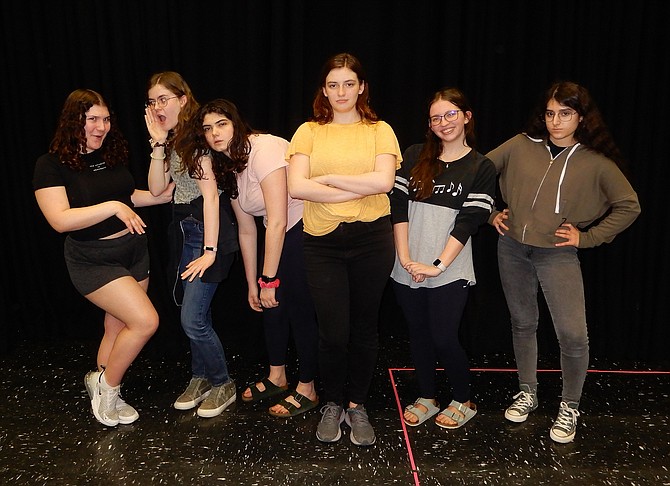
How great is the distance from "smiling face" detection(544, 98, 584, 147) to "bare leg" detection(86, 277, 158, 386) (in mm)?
1876

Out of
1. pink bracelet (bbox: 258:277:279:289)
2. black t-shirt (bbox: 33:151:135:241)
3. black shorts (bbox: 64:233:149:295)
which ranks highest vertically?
black t-shirt (bbox: 33:151:135:241)

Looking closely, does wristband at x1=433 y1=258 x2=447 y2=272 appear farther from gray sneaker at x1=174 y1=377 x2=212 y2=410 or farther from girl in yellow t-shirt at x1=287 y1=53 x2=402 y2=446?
gray sneaker at x1=174 y1=377 x2=212 y2=410

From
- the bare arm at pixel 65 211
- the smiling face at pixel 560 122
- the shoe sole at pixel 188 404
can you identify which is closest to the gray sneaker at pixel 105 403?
the shoe sole at pixel 188 404

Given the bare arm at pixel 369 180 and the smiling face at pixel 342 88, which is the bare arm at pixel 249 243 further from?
the smiling face at pixel 342 88

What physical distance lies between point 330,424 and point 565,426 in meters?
1.03

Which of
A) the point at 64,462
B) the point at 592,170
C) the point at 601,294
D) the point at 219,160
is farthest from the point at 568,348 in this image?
the point at 64,462

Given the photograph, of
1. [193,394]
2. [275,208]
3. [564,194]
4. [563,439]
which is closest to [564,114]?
[564,194]

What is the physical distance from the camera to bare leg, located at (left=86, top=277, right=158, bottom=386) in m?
2.35

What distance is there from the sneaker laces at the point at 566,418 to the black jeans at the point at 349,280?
2.95 feet

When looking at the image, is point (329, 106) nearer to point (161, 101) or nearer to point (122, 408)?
point (161, 101)

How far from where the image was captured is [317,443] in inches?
93.8

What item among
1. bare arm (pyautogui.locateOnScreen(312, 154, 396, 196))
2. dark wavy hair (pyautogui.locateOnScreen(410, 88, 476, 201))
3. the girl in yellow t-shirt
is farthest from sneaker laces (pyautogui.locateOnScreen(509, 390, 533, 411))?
bare arm (pyautogui.locateOnScreen(312, 154, 396, 196))

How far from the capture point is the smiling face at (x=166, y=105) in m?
2.38

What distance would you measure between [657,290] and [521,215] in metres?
1.48
